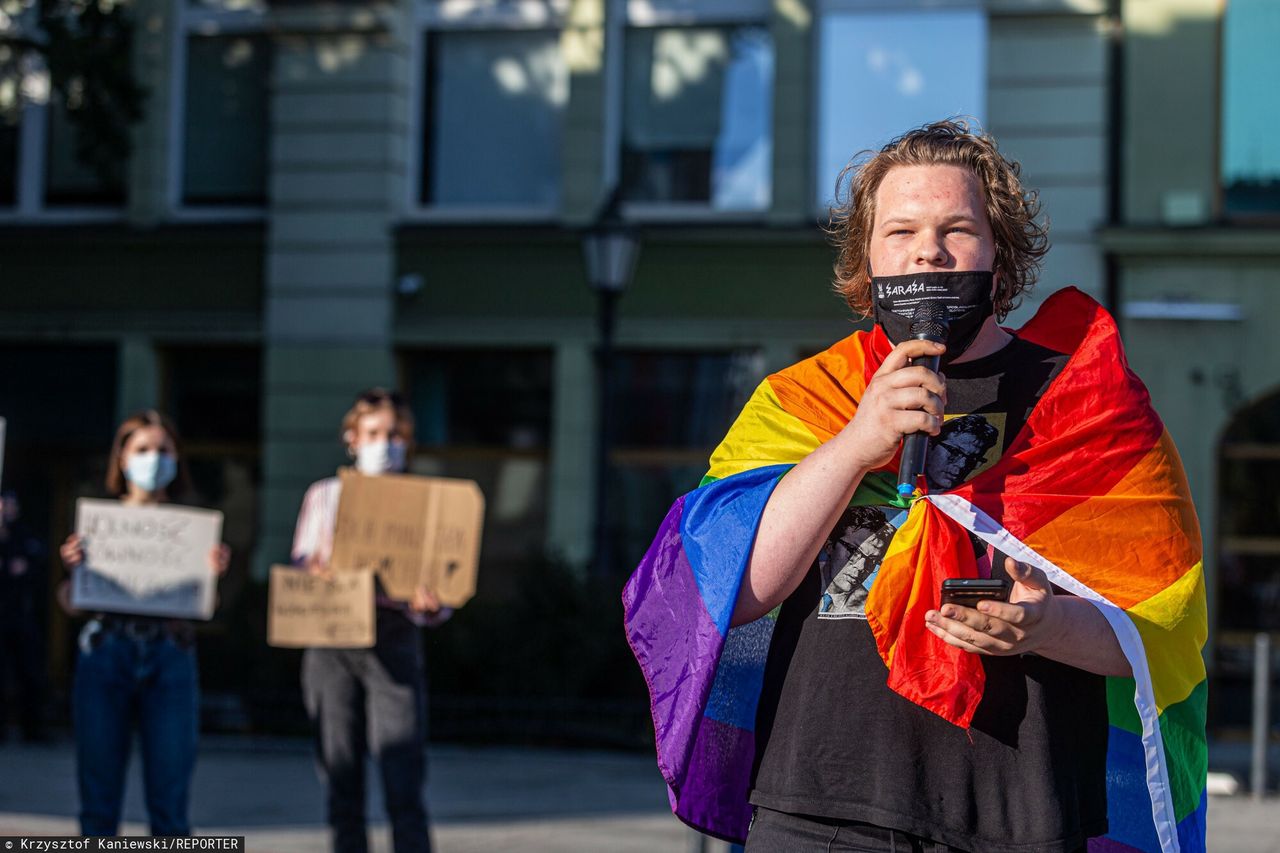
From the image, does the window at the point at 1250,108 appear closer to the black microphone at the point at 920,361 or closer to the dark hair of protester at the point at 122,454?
the dark hair of protester at the point at 122,454

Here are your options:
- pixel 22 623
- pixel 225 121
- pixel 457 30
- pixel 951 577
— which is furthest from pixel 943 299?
pixel 225 121

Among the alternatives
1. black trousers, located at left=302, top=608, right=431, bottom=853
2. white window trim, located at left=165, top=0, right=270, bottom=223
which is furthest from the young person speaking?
white window trim, located at left=165, top=0, right=270, bottom=223

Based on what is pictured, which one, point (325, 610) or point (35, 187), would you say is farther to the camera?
point (35, 187)

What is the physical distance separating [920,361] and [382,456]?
4.65 m

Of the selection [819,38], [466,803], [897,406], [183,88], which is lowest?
[466,803]

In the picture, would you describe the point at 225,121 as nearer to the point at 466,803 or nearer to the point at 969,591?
the point at 466,803

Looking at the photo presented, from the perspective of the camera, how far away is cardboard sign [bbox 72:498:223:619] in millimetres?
6508

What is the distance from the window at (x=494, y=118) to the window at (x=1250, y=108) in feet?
19.4

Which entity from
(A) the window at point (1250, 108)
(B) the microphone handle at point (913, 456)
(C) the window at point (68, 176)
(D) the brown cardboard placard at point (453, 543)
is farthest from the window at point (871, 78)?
(B) the microphone handle at point (913, 456)

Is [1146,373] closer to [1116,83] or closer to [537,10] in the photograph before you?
[1116,83]

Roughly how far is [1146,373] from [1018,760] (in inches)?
479

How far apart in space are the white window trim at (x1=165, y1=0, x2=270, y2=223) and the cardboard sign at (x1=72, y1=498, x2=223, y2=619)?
966 centimetres

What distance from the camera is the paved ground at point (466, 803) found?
867 centimetres

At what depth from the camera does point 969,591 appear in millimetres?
2418
